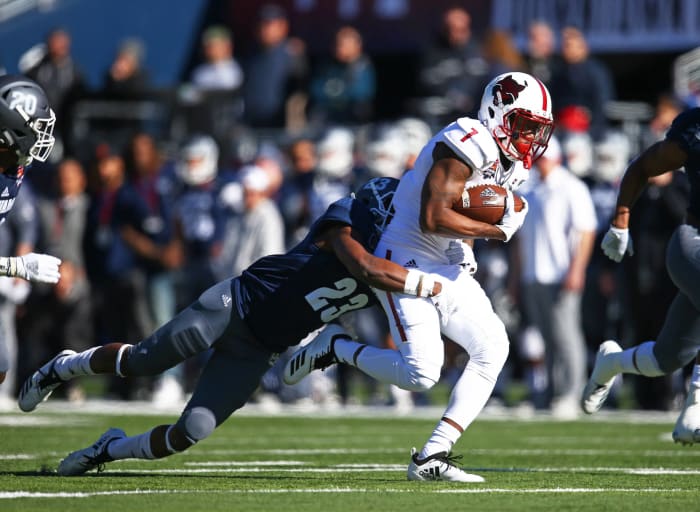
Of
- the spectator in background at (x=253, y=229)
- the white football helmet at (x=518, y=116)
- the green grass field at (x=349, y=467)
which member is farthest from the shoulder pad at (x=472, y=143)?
the spectator in background at (x=253, y=229)

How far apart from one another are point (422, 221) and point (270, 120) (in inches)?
354

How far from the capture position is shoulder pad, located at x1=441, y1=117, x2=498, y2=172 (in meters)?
5.77

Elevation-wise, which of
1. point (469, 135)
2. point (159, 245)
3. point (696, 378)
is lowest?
point (159, 245)

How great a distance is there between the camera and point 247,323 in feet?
19.3

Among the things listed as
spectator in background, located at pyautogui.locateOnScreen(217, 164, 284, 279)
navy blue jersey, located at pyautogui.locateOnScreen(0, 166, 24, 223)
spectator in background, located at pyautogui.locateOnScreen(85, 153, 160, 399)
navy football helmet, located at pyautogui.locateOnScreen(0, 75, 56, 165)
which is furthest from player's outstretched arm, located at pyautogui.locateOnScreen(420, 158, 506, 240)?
spectator in background, located at pyautogui.locateOnScreen(85, 153, 160, 399)

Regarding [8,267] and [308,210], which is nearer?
[8,267]

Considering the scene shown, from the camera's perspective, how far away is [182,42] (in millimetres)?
16938

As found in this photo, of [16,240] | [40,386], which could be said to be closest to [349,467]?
[40,386]

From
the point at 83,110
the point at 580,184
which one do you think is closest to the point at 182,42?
the point at 83,110

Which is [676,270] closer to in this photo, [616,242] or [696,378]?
[616,242]

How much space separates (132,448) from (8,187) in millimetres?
1234

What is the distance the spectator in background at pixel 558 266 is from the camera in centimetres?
1059

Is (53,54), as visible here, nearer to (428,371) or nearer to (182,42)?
(182,42)

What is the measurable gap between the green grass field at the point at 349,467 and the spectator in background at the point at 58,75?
17.1 ft
